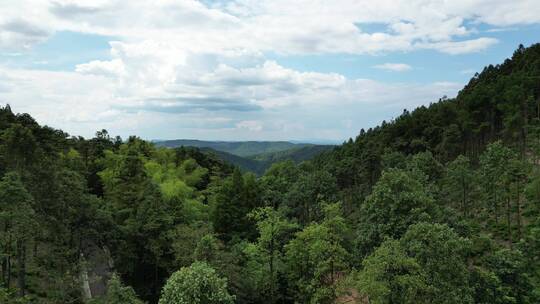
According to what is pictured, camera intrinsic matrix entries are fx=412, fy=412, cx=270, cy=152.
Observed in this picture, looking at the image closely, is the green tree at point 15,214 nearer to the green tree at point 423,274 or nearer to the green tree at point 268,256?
the green tree at point 268,256

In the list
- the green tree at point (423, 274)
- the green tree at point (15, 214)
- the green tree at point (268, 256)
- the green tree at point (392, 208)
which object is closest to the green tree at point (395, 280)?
the green tree at point (423, 274)

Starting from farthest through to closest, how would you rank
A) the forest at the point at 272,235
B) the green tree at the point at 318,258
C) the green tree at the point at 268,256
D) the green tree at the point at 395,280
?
the green tree at the point at 268,256, the green tree at the point at 318,258, the forest at the point at 272,235, the green tree at the point at 395,280

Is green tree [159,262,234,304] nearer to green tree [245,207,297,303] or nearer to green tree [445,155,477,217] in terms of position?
green tree [245,207,297,303]

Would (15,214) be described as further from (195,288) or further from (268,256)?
(268,256)

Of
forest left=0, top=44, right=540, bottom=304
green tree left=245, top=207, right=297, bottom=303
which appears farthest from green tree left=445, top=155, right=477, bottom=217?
green tree left=245, top=207, right=297, bottom=303

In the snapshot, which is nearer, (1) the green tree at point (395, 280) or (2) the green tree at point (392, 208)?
(1) the green tree at point (395, 280)
